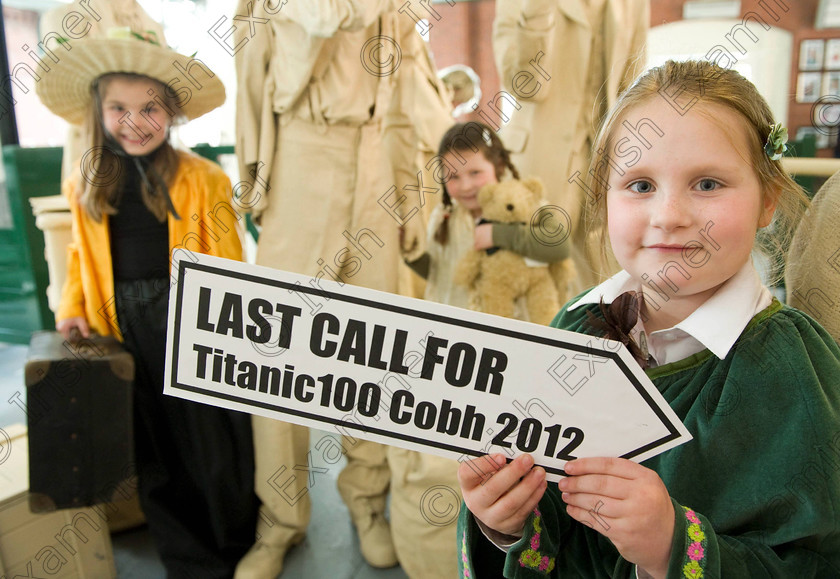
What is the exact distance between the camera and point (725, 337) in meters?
0.52

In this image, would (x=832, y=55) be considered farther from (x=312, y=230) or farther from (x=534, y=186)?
(x=312, y=230)

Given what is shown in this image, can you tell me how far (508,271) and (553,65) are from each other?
0.66 m

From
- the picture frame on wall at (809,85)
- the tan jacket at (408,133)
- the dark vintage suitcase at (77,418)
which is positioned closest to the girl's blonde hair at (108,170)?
the dark vintage suitcase at (77,418)

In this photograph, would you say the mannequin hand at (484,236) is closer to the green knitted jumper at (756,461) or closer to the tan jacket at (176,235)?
the tan jacket at (176,235)

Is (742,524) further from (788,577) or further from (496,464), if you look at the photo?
(496,464)

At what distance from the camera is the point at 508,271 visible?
139cm

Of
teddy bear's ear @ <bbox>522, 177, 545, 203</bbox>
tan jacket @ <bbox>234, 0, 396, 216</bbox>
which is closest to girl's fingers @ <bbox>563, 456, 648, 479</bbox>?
teddy bear's ear @ <bbox>522, 177, 545, 203</bbox>

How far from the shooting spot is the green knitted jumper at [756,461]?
0.47 m

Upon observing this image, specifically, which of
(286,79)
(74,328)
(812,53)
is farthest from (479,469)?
(812,53)

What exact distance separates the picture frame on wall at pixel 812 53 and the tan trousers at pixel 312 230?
4034 mm

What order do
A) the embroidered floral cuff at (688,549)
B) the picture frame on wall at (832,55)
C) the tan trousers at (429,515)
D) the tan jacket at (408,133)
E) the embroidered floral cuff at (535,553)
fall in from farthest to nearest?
the picture frame on wall at (832,55)
the tan jacket at (408,133)
the tan trousers at (429,515)
the embroidered floral cuff at (535,553)
the embroidered floral cuff at (688,549)

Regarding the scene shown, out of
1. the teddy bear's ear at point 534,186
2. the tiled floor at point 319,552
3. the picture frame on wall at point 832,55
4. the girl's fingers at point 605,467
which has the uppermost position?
the picture frame on wall at point 832,55

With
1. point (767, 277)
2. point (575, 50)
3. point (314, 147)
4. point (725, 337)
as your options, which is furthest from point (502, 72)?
point (725, 337)

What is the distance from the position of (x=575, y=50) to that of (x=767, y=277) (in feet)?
3.59
